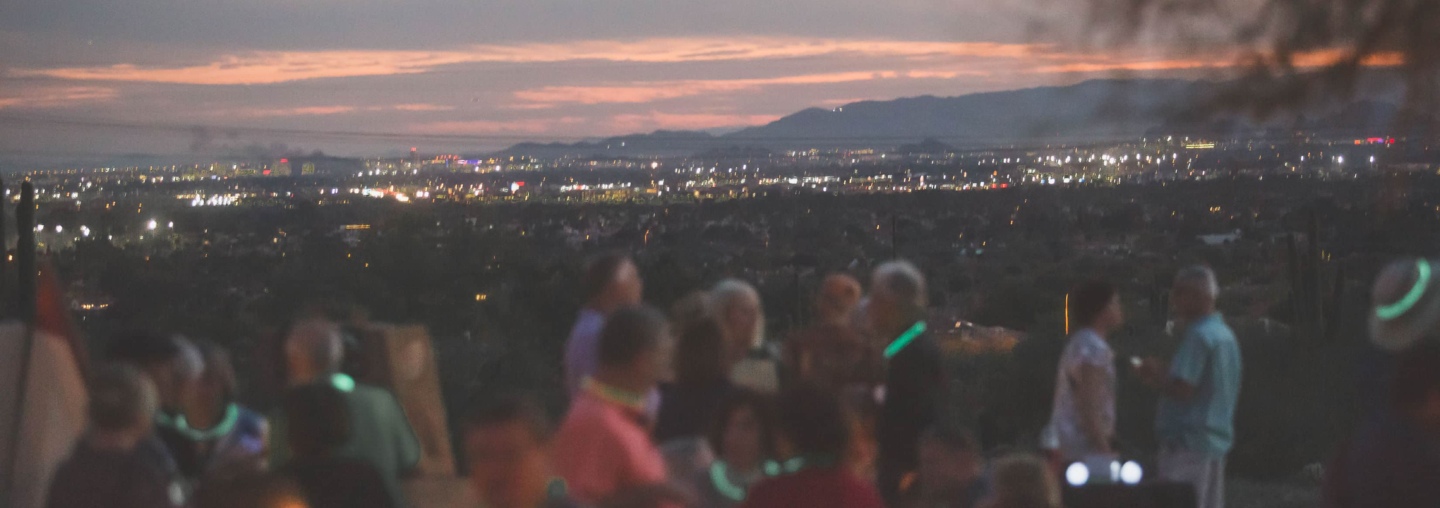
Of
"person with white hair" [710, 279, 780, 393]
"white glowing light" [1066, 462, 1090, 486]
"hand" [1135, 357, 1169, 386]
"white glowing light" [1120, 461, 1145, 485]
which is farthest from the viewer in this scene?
"hand" [1135, 357, 1169, 386]

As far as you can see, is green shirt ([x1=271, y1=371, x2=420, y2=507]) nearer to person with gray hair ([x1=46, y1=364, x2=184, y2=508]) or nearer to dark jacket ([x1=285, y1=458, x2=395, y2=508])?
dark jacket ([x1=285, y1=458, x2=395, y2=508])

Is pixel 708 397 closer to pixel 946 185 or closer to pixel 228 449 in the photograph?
pixel 228 449

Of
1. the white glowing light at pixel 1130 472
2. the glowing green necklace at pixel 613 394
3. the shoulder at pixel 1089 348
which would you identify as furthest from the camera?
the shoulder at pixel 1089 348

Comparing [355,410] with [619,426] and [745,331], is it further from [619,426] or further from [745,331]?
[745,331]

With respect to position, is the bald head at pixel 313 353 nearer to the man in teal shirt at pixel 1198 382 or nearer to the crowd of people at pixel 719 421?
the crowd of people at pixel 719 421

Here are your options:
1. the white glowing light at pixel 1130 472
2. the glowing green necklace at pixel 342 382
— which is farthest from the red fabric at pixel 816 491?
the white glowing light at pixel 1130 472

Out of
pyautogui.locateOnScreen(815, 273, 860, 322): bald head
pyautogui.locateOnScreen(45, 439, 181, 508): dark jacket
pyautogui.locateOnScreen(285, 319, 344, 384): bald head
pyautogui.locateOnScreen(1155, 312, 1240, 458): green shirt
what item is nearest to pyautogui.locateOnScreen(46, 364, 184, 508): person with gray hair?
pyautogui.locateOnScreen(45, 439, 181, 508): dark jacket

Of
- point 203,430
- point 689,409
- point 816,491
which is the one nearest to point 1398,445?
point 816,491
